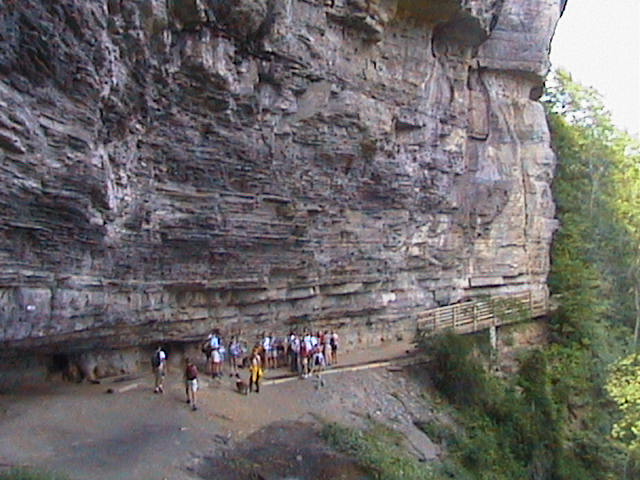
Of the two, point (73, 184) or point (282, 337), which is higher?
point (73, 184)

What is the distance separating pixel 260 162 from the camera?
14773 mm

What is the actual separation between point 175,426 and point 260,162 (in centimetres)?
566

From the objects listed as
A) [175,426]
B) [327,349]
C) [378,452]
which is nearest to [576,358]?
[327,349]

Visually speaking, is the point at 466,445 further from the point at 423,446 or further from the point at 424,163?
the point at 424,163

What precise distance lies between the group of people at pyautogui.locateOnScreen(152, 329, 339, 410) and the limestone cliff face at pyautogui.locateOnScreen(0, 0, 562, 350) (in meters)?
0.52

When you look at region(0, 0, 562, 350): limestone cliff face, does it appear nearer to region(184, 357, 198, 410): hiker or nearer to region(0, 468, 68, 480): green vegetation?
region(184, 357, 198, 410): hiker

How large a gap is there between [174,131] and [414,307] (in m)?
11.5

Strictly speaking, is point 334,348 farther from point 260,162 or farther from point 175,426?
point 175,426

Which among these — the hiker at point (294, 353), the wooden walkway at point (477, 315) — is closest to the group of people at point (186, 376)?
the hiker at point (294, 353)

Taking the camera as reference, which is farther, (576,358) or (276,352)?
(576,358)

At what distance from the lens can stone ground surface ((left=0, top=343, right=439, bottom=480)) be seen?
10.7 m

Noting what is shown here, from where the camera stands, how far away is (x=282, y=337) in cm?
1814

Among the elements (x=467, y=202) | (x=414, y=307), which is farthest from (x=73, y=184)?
(x=467, y=202)

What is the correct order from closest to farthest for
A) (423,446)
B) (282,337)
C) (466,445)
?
(423,446), (466,445), (282,337)
